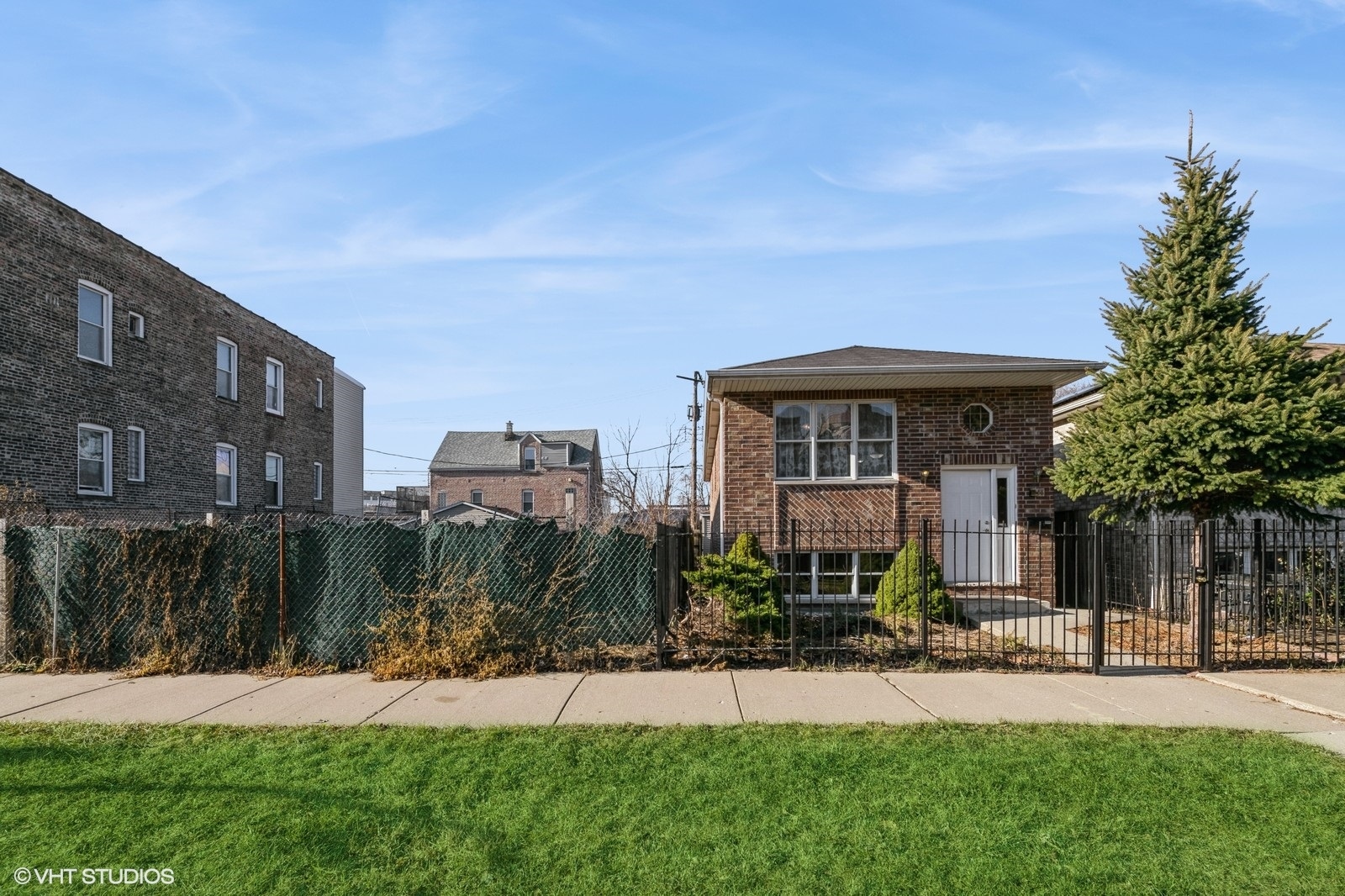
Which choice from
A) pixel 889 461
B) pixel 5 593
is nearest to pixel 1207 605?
pixel 889 461

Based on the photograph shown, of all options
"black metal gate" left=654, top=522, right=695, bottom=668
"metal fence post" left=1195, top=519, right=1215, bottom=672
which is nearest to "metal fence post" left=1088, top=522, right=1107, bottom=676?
"metal fence post" left=1195, top=519, right=1215, bottom=672

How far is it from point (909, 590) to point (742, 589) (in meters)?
3.39

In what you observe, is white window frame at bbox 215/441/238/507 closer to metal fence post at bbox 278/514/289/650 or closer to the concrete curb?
metal fence post at bbox 278/514/289/650

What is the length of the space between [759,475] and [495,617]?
6894mm

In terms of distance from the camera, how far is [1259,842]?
14.6 ft

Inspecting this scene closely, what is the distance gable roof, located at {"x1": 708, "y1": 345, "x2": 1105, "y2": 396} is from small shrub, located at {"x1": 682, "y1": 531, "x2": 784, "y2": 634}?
497 centimetres

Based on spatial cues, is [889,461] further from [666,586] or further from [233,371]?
[233,371]

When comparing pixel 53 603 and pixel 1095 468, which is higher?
pixel 1095 468

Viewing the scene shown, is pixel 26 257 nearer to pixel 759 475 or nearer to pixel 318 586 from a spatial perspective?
pixel 318 586

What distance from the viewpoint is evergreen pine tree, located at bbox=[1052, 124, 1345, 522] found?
33.7ft

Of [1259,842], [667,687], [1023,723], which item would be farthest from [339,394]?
[1259,842]

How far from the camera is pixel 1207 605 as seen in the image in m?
9.07

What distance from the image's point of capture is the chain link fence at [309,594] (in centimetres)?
895

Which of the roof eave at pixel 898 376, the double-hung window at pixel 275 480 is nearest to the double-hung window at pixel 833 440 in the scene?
the roof eave at pixel 898 376
